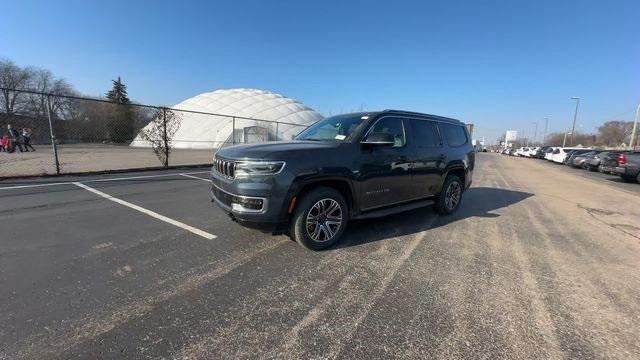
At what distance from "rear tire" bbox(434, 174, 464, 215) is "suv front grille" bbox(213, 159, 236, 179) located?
12.9 ft

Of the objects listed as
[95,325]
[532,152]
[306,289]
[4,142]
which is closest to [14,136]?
[4,142]

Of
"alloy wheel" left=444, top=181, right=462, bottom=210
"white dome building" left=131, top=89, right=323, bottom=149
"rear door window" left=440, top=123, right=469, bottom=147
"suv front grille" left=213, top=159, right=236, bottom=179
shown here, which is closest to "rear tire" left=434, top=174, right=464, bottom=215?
"alloy wheel" left=444, top=181, right=462, bottom=210

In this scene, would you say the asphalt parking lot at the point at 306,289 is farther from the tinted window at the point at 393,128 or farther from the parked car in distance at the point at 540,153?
the parked car in distance at the point at 540,153

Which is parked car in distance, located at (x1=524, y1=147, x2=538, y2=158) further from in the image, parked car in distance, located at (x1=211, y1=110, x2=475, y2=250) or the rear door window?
parked car in distance, located at (x1=211, y1=110, x2=475, y2=250)

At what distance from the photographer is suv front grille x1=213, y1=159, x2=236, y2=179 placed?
3.99m

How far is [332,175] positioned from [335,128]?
1.20m

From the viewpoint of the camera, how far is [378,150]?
467 cm

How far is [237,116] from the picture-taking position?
118 ft

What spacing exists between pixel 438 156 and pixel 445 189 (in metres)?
0.74

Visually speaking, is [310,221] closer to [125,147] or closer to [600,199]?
[600,199]

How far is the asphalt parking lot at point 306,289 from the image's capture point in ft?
7.95

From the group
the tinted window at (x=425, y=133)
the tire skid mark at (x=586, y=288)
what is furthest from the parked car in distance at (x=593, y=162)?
the tinted window at (x=425, y=133)

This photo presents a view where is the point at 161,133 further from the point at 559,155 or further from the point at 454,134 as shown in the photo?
the point at 559,155

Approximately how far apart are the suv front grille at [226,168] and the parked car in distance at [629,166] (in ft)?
65.1
